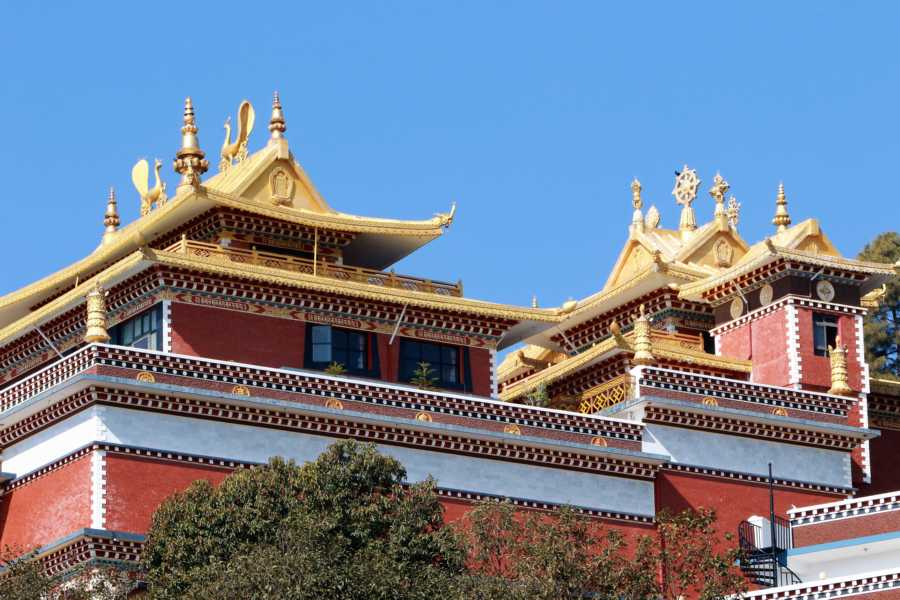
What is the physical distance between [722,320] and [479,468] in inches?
464

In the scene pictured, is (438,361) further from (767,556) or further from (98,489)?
(98,489)

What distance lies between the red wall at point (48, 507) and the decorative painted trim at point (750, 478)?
15517 millimetres

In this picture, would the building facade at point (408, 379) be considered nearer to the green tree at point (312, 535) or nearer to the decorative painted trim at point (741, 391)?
the decorative painted trim at point (741, 391)

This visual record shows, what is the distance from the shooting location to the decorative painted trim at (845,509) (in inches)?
2181

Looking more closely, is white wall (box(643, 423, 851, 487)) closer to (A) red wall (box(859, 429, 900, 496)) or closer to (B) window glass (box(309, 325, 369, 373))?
(A) red wall (box(859, 429, 900, 496))

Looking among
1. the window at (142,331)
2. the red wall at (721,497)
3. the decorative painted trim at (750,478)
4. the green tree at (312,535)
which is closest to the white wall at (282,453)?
the red wall at (721,497)

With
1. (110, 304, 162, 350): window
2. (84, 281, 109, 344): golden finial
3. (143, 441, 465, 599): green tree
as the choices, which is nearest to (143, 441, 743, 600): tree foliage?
(143, 441, 465, 599): green tree

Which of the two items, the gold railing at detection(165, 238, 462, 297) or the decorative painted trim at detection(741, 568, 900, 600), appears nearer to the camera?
the decorative painted trim at detection(741, 568, 900, 600)

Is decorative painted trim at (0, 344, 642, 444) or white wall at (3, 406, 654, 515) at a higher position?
decorative painted trim at (0, 344, 642, 444)

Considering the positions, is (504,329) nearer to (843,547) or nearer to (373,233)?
(373,233)

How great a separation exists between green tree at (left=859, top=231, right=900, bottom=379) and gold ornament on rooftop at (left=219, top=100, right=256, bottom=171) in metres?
34.6

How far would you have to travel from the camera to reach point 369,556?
45906 mm

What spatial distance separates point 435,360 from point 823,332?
10.9 m

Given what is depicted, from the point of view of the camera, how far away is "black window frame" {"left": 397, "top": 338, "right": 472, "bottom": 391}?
6012 centimetres
